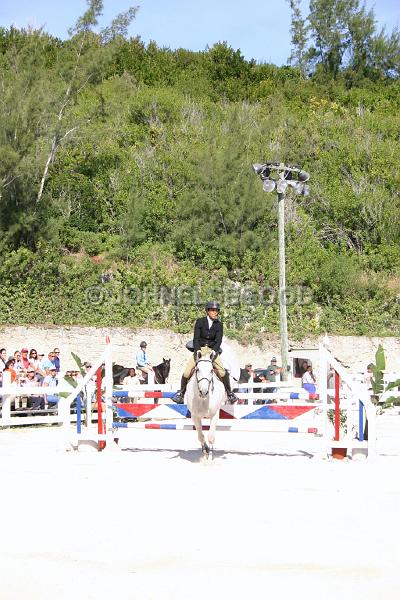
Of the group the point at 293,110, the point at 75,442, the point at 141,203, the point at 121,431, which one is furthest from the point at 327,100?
the point at 75,442

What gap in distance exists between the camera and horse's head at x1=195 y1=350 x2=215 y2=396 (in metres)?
13.8

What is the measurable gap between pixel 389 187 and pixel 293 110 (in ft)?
40.9

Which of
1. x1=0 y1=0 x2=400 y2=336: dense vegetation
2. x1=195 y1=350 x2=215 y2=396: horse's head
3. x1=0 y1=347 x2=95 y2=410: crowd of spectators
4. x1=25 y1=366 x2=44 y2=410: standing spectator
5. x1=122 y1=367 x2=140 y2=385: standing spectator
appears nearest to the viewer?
x1=195 y1=350 x2=215 y2=396: horse's head

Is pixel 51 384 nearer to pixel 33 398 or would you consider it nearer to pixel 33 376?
pixel 33 398

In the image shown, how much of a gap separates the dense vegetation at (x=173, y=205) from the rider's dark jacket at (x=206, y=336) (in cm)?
2539

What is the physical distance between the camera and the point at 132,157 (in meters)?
52.1

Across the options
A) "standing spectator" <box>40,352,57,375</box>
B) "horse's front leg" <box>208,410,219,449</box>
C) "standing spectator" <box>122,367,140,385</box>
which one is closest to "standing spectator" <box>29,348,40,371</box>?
"standing spectator" <box>40,352,57,375</box>

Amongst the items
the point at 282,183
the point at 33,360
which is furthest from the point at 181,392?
the point at 282,183

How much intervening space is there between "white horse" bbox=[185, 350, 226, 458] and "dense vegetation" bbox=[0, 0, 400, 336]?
25578 millimetres

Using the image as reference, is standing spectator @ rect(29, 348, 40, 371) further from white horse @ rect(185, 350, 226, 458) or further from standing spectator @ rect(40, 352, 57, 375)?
white horse @ rect(185, 350, 226, 458)

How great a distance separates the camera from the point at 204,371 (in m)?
13.9

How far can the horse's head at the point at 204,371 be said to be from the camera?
13781 mm

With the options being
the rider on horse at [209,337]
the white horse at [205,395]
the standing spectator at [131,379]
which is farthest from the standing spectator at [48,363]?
the white horse at [205,395]

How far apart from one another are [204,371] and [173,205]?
35.3m
